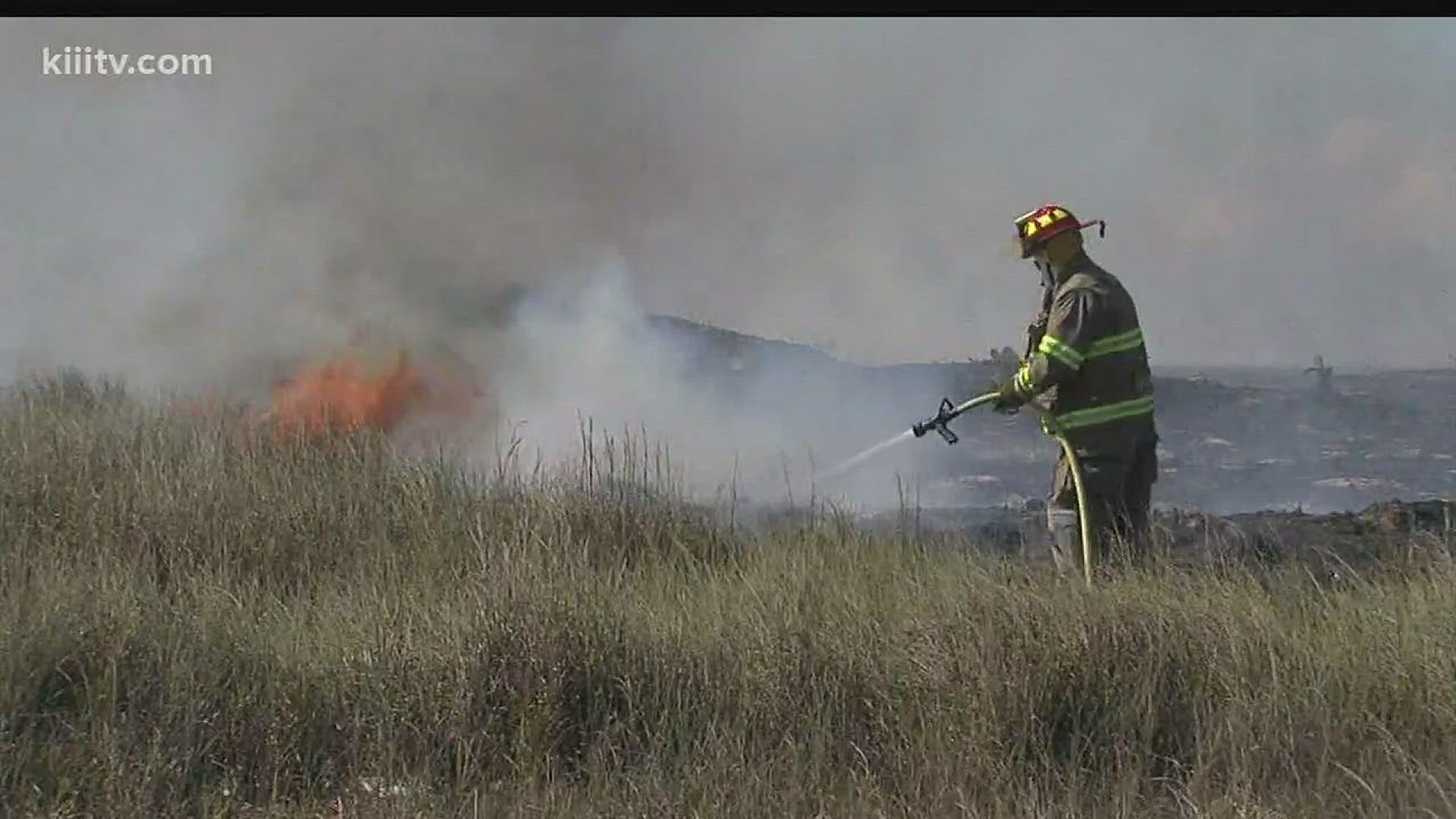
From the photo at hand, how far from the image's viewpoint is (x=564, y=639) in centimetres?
404

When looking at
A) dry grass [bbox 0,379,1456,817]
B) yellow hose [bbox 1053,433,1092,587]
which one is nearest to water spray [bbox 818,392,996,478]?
yellow hose [bbox 1053,433,1092,587]

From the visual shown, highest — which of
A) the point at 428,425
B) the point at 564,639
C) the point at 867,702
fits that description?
the point at 428,425

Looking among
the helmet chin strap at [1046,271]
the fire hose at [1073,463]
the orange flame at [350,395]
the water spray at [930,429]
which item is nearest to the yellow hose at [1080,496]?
the fire hose at [1073,463]

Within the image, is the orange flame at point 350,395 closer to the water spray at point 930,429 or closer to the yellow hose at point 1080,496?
the water spray at point 930,429

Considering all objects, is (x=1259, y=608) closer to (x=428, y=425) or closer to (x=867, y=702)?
(x=867, y=702)

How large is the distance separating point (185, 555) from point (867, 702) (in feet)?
9.86

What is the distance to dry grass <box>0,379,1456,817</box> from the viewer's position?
348 cm

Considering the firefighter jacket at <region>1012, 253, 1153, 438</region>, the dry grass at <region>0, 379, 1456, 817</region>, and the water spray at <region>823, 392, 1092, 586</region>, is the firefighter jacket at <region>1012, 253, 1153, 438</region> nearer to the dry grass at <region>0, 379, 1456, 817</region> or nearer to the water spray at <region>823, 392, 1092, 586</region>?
the water spray at <region>823, 392, 1092, 586</region>

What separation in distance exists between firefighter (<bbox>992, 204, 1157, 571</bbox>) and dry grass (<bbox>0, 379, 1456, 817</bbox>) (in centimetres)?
60

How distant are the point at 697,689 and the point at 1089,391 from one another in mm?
2480

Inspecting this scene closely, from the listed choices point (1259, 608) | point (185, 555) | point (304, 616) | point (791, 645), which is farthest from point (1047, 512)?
point (185, 555)

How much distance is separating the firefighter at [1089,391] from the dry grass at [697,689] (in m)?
0.60

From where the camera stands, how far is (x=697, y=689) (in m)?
3.98

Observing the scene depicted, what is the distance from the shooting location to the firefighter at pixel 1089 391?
5324 millimetres
